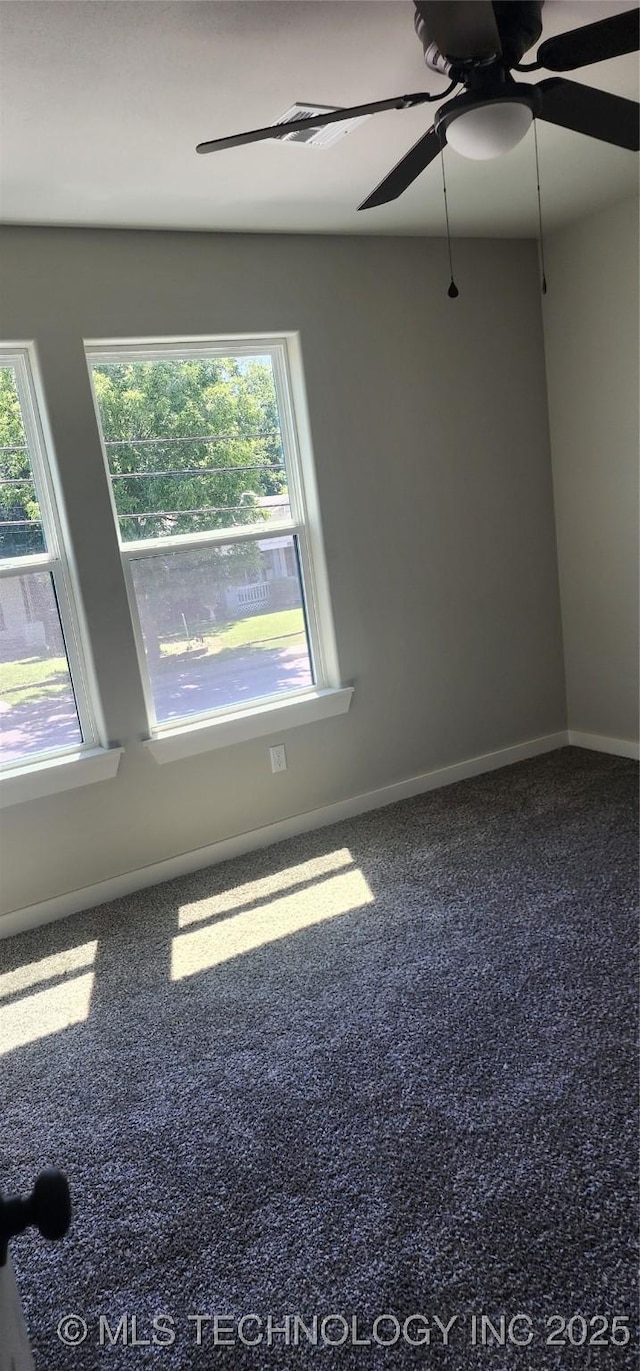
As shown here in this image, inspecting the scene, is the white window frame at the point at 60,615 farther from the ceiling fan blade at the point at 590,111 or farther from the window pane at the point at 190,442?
the ceiling fan blade at the point at 590,111

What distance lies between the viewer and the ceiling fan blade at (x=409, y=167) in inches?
79.7

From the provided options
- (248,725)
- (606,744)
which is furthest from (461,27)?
(606,744)

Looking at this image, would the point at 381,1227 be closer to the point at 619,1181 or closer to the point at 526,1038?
the point at 619,1181

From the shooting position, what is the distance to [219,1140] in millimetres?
2123

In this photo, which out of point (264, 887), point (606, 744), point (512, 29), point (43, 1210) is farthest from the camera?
point (606, 744)

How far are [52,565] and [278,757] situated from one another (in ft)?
4.11

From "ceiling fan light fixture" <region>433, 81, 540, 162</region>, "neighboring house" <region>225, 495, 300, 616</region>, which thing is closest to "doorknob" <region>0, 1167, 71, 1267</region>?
"ceiling fan light fixture" <region>433, 81, 540, 162</region>

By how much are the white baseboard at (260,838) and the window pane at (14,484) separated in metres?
1.35

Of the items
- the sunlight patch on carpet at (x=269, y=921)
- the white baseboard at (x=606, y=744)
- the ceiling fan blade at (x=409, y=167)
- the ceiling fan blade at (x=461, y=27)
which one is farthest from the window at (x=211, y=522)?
the ceiling fan blade at (x=461, y=27)

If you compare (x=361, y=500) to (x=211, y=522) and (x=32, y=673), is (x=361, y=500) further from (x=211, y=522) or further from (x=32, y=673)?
(x=32, y=673)

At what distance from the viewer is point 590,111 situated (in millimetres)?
1926

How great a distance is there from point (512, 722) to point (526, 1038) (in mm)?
2390

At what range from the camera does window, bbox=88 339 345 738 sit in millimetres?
3455

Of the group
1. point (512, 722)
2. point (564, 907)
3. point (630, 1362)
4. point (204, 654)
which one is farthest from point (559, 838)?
point (630, 1362)
